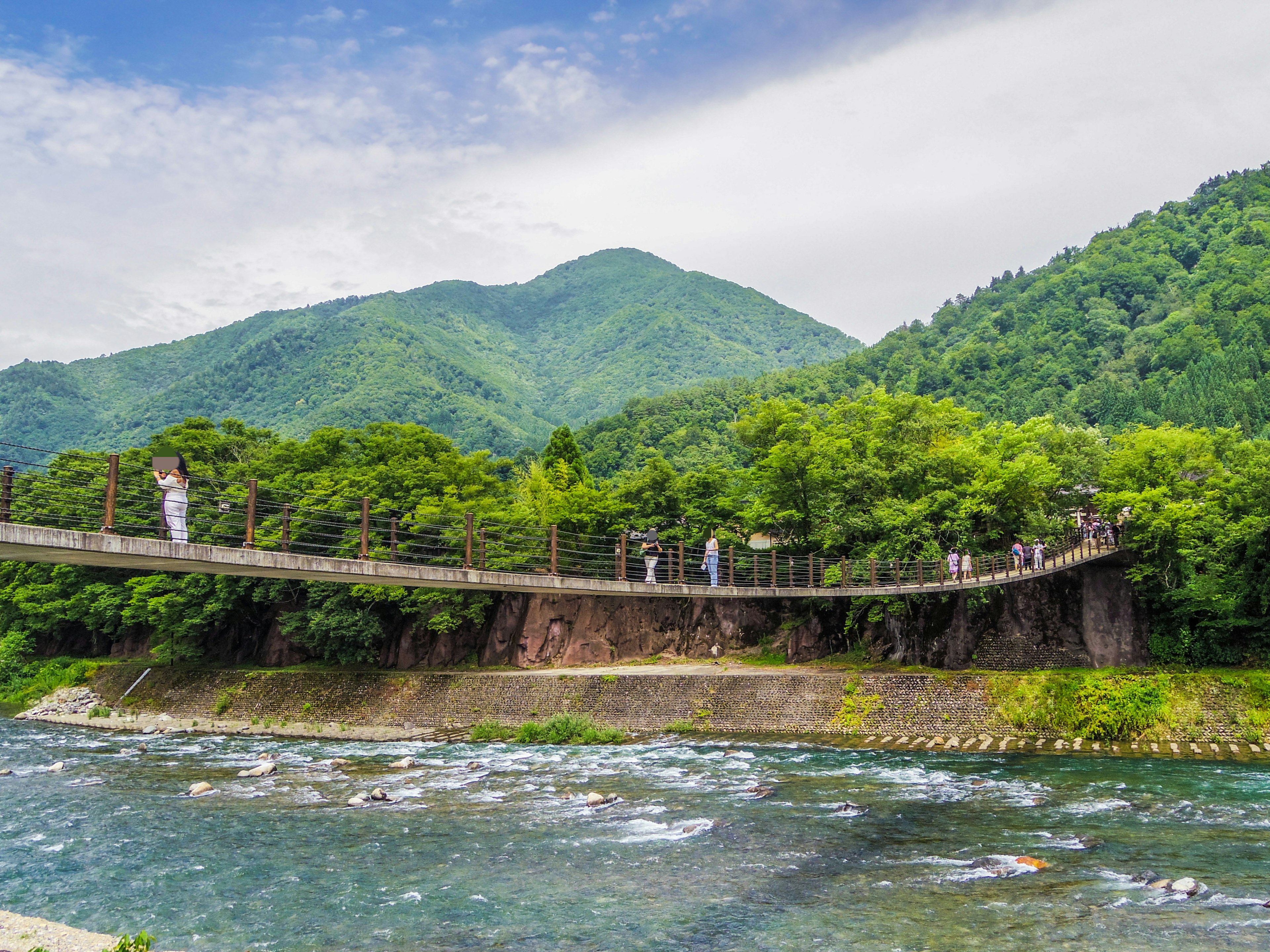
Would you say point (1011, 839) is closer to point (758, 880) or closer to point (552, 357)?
point (758, 880)

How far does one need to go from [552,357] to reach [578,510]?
87996 millimetres

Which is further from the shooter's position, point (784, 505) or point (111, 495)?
point (784, 505)

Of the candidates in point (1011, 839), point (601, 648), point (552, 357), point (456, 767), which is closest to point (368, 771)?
point (456, 767)

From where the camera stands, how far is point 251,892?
1070 cm

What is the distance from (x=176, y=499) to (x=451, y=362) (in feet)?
262

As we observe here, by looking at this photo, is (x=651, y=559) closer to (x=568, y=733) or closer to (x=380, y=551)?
(x=568, y=733)

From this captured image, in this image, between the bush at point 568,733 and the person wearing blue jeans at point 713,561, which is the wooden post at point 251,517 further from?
the bush at point 568,733

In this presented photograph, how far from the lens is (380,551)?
13.7 meters

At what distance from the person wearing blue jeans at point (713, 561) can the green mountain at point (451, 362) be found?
48.0 metres

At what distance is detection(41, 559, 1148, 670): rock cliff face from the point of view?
24266 millimetres

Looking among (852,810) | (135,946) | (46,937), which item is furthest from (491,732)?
(135,946)

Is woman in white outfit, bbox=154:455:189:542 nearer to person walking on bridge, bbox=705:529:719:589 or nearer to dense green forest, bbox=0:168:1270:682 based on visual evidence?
person walking on bridge, bbox=705:529:719:589

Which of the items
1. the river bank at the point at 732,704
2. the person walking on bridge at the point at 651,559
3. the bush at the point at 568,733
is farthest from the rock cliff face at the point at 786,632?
the bush at the point at 568,733

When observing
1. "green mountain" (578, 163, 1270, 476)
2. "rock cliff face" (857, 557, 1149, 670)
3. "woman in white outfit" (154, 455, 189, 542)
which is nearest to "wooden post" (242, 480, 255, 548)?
"woman in white outfit" (154, 455, 189, 542)
